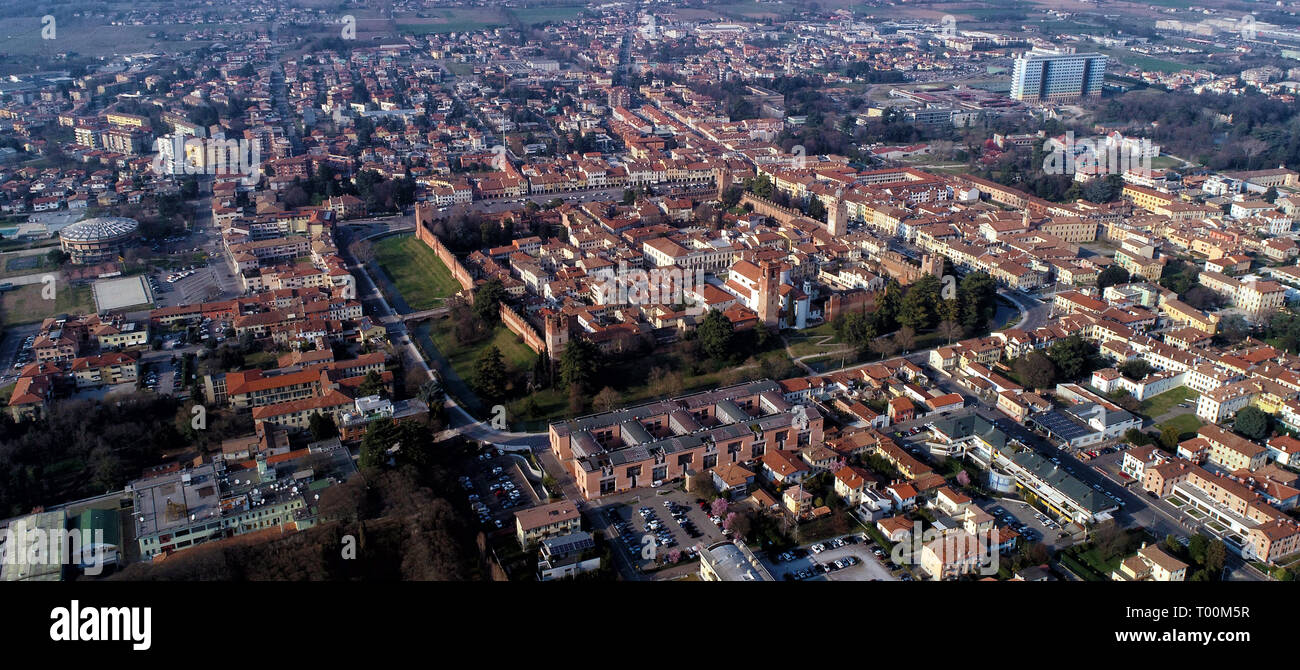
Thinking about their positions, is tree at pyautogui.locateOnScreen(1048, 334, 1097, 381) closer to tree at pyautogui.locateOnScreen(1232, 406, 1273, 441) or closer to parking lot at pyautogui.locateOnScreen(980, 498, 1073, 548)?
tree at pyautogui.locateOnScreen(1232, 406, 1273, 441)

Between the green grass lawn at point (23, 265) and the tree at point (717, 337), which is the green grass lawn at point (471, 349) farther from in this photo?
the green grass lawn at point (23, 265)

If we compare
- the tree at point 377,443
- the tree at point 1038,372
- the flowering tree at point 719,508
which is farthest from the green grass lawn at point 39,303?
the tree at point 1038,372

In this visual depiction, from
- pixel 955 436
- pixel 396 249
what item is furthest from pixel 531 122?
pixel 955 436

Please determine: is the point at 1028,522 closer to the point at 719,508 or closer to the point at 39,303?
the point at 719,508

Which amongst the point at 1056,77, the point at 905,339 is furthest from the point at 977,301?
the point at 1056,77

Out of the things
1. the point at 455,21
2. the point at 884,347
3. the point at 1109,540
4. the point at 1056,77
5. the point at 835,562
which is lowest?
the point at 835,562

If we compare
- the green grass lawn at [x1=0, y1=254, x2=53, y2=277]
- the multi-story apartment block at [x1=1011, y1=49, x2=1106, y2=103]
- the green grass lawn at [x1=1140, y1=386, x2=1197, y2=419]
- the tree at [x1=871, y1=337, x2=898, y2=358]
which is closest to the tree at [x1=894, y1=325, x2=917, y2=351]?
the tree at [x1=871, y1=337, x2=898, y2=358]

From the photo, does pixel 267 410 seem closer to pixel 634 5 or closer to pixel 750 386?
pixel 750 386
